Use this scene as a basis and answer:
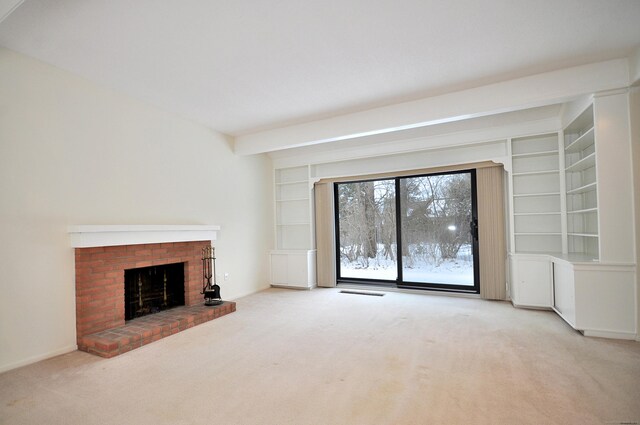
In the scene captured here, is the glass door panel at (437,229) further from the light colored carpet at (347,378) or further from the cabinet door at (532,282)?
the light colored carpet at (347,378)

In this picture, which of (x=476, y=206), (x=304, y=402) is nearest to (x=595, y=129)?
(x=476, y=206)

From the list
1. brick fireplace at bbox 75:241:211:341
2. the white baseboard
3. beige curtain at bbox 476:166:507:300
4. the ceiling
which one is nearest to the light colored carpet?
the white baseboard

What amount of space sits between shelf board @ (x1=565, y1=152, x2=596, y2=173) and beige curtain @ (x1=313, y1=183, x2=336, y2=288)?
3.67m

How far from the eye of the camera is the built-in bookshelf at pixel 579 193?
13.2ft

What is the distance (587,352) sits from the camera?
9.48 ft

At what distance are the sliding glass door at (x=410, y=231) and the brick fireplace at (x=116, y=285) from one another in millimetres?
2958

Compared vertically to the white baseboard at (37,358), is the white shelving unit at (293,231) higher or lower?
higher

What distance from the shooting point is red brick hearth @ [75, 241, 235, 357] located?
317 cm

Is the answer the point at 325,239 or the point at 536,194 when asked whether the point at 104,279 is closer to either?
the point at 325,239

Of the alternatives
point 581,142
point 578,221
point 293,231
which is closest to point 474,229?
point 578,221

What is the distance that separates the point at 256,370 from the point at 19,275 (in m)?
2.31

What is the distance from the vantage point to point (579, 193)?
14.4 ft

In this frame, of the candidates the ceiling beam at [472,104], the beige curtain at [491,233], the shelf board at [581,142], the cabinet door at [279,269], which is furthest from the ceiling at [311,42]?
the cabinet door at [279,269]

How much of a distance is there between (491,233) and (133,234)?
4919 mm
